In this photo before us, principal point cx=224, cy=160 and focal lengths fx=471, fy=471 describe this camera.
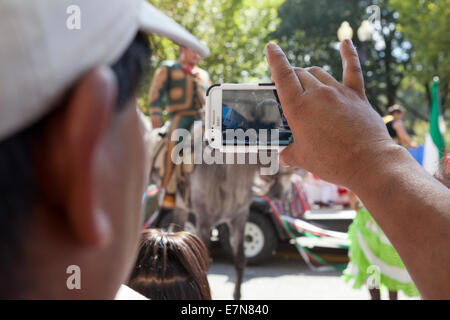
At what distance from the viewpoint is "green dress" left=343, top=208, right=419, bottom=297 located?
381 centimetres

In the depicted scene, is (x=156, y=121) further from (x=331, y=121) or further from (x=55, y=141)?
(x=55, y=141)

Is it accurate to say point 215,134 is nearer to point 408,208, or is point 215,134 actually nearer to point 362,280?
point 408,208

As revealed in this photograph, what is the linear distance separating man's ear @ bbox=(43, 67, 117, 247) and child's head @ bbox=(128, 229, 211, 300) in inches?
52.5

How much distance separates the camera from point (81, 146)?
20.7 inches

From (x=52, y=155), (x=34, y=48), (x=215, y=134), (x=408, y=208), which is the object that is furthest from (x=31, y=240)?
(x=215, y=134)

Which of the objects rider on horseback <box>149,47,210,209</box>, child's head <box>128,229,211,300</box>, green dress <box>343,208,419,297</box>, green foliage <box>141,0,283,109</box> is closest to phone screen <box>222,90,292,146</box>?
child's head <box>128,229,211,300</box>

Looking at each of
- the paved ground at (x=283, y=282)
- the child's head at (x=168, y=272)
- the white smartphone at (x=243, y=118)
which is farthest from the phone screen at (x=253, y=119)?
the paved ground at (x=283, y=282)

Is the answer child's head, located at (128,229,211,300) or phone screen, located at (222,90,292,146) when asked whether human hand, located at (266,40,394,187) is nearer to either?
phone screen, located at (222,90,292,146)

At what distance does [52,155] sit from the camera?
536 mm

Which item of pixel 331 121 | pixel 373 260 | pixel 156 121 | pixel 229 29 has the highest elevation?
pixel 229 29

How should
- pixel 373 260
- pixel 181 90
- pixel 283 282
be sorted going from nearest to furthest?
pixel 373 260
pixel 181 90
pixel 283 282

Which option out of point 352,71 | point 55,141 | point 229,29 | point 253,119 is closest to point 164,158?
point 253,119

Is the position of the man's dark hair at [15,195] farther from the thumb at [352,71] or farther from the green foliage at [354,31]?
the green foliage at [354,31]

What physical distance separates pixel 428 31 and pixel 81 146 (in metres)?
15.6
